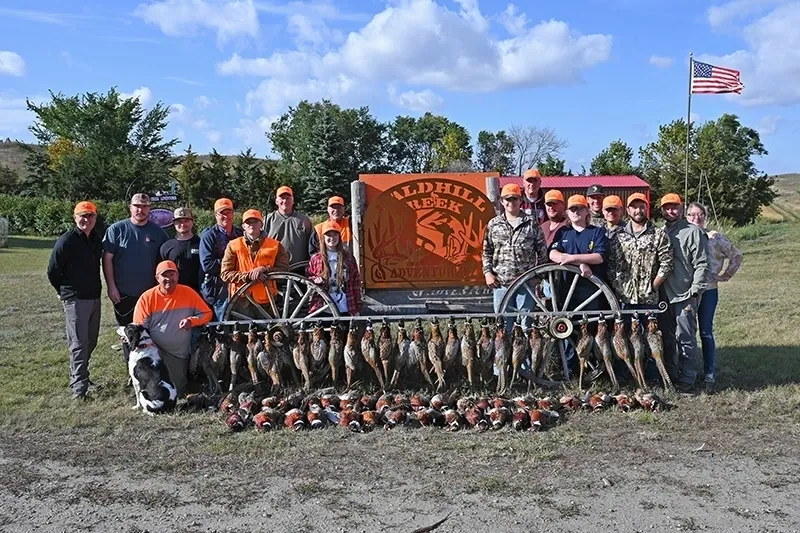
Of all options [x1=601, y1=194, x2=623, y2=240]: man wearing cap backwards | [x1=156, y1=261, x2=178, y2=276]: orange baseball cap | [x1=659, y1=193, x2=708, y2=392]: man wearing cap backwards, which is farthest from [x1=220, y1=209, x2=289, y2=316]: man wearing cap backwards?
[x1=659, y1=193, x2=708, y2=392]: man wearing cap backwards

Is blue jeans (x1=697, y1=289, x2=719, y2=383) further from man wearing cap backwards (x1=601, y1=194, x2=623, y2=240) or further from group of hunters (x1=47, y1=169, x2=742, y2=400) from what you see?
man wearing cap backwards (x1=601, y1=194, x2=623, y2=240)

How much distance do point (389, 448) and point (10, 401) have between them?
13.0 ft

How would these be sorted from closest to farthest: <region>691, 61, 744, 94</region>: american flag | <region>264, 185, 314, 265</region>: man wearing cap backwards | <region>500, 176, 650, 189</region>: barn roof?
1. <region>264, 185, 314, 265</region>: man wearing cap backwards
2. <region>691, 61, 744, 94</region>: american flag
3. <region>500, 176, 650, 189</region>: barn roof

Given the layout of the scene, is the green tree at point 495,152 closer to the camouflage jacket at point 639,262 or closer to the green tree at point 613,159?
the green tree at point 613,159

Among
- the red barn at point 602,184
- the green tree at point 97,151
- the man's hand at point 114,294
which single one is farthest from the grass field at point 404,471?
the green tree at point 97,151

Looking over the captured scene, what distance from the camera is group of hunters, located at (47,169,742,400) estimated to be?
265 inches

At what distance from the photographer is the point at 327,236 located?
6.99m

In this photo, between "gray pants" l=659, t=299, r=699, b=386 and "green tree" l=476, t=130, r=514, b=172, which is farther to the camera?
"green tree" l=476, t=130, r=514, b=172

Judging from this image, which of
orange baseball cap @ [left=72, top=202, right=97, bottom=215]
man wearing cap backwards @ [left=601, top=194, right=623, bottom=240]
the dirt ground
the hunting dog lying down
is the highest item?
orange baseball cap @ [left=72, top=202, right=97, bottom=215]

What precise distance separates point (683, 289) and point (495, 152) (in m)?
66.1

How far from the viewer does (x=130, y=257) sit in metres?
7.17

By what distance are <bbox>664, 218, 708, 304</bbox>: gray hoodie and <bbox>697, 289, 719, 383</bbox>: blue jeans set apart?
32 centimetres

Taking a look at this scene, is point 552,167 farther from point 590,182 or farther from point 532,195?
point 532,195

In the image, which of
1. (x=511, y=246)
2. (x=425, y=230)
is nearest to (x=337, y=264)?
(x=425, y=230)
